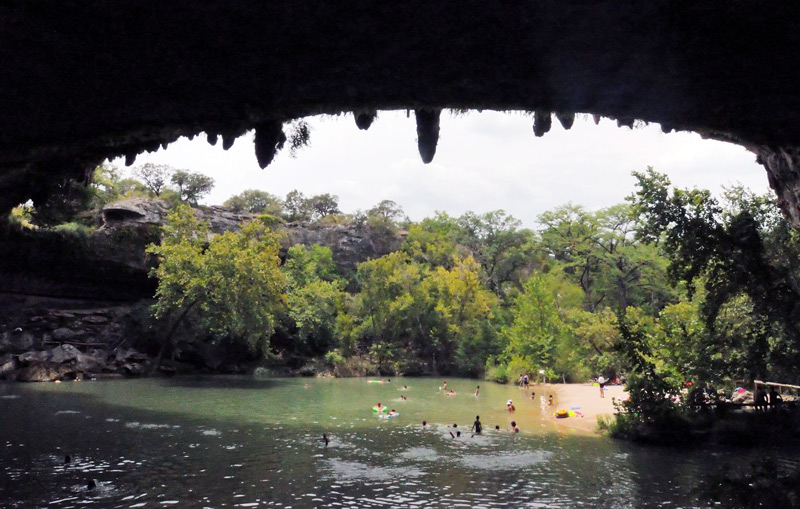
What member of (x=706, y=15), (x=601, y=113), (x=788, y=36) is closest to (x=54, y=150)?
(x=601, y=113)

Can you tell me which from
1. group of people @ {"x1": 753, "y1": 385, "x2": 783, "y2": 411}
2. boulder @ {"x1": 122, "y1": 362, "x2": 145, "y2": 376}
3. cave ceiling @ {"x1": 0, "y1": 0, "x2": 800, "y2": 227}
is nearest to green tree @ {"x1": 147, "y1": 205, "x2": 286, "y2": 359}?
boulder @ {"x1": 122, "y1": 362, "x2": 145, "y2": 376}

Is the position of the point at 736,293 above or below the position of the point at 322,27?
below

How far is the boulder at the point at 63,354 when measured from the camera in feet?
108

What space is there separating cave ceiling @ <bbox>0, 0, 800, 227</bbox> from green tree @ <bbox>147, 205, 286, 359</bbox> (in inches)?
1094

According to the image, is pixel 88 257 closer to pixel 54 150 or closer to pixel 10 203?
pixel 10 203

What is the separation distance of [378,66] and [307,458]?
1309 centimetres

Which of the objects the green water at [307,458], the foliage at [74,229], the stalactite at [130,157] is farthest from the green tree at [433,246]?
the stalactite at [130,157]

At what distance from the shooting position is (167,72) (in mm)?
5145

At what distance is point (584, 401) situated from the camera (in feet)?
88.0

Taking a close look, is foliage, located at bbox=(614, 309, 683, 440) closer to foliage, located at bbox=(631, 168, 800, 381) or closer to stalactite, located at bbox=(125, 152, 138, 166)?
foliage, located at bbox=(631, 168, 800, 381)

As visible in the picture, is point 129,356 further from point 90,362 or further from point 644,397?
point 644,397

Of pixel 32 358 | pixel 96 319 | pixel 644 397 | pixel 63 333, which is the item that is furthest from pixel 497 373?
pixel 32 358

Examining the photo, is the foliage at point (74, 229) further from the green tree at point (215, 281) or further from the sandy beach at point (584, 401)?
the sandy beach at point (584, 401)

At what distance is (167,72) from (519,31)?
314cm
